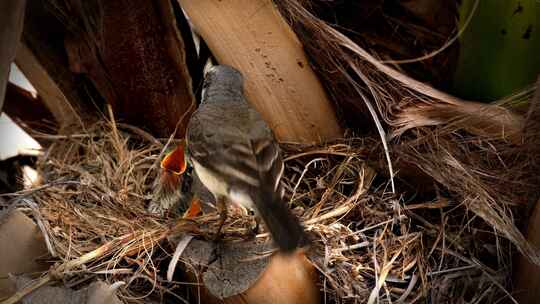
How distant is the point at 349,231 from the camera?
73.6 inches

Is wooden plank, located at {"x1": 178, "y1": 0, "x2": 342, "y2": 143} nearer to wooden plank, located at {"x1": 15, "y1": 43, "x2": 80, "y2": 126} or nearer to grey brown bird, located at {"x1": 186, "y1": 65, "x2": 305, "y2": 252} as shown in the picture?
grey brown bird, located at {"x1": 186, "y1": 65, "x2": 305, "y2": 252}

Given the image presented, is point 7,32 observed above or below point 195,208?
above

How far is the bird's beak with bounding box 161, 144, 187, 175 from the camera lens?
2.24m

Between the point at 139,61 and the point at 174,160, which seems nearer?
the point at 139,61

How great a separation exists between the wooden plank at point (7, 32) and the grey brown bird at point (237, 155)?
0.47 metres

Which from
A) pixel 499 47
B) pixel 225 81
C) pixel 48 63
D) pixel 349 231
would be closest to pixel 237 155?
pixel 225 81

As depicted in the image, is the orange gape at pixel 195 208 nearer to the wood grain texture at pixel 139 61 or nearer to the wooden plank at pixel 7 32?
the wood grain texture at pixel 139 61

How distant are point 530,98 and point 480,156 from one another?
184 millimetres

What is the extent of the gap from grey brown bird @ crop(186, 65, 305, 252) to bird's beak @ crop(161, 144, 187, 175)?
238 mm

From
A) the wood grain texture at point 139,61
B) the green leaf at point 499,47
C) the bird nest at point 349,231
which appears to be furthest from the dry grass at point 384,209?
the wood grain texture at point 139,61

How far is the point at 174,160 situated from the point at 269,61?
18.8 inches

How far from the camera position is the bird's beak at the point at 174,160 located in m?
2.24

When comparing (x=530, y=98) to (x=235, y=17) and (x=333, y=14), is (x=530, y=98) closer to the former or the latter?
(x=333, y=14)

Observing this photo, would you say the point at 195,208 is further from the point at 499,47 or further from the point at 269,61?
the point at 499,47
